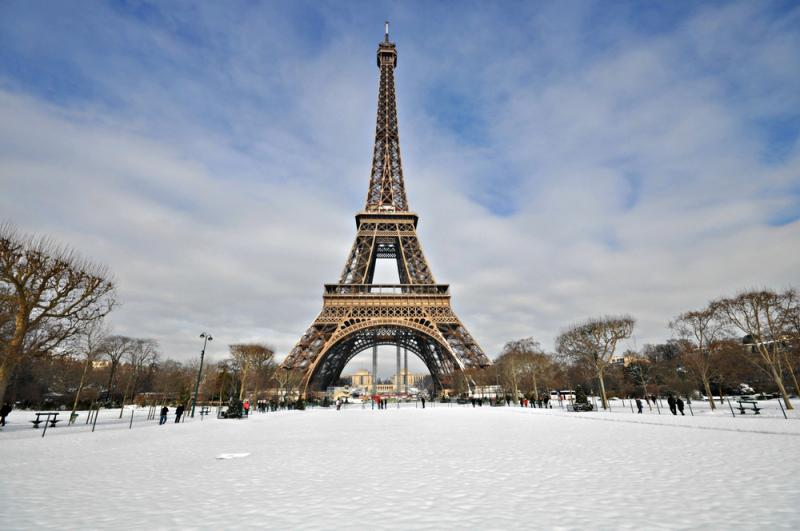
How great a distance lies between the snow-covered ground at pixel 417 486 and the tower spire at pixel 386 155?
48.2 meters

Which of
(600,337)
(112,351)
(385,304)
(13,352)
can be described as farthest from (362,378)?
(13,352)

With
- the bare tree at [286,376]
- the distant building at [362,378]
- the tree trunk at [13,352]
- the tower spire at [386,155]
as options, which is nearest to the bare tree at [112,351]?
the bare tree at [286,376]

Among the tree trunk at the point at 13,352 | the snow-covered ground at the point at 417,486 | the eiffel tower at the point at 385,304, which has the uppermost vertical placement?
the eiffel tower at the point at 385,304

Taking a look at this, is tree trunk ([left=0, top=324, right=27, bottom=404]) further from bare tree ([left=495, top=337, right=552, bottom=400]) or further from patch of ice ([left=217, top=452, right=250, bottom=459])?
bare tree ([left=495, top=337, right=552, bottom=400])

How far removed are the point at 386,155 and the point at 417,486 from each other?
57.9 meters

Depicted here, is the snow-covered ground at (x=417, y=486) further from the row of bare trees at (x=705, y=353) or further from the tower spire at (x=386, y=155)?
the tower spire at (x=386, y=155)

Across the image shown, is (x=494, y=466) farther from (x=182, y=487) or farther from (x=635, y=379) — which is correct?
(x=635, y=379)

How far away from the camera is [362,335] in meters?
57.1

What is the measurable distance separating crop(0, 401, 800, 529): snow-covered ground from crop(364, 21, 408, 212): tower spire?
4820cm

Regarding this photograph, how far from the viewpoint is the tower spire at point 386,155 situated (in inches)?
2288

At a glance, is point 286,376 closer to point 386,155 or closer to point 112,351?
point 112,351

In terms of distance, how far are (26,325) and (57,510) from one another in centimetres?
1879

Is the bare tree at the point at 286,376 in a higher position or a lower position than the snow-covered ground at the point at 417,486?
higher

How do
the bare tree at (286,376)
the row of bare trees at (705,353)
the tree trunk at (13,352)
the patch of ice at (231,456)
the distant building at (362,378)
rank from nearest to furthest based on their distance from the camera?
the patch of ice at (231,456)
the tree trunk at (13,352)
the row of bare trees at (705,353)
the bare tree at (286,376)
the distant building at (362,378)
